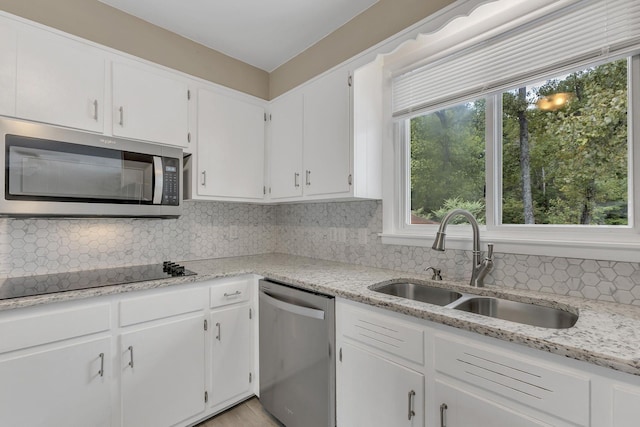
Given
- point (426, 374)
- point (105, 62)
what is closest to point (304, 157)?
point (105, 62)

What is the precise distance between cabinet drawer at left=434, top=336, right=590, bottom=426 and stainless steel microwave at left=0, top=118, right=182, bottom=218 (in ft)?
5.93

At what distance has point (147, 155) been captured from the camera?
1.88 m

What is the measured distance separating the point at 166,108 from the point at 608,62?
7.96ft

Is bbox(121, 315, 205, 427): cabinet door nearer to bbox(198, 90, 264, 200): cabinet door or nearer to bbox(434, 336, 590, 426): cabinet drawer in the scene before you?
bbox(198, 90, 264, 200): cabinet door

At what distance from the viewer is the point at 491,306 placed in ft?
4.65

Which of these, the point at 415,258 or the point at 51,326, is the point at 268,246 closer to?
the point at 415,258

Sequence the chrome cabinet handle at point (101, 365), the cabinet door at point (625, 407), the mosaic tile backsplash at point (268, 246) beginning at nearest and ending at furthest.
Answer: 1. the cabinet door at point (625, 407)
2. the mosaic tile backsplash at point (268, 246)
3. the chrome cabinet handle at point (101, 365)

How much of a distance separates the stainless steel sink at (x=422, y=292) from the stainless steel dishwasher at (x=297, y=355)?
369 millimetres

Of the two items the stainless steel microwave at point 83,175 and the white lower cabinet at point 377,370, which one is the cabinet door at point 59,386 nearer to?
the stainless steel microwave at point 83,175

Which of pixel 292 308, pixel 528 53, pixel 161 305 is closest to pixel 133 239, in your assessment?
pixel 161 305

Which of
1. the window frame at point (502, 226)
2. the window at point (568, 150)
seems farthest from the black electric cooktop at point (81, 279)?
the window at point (568, 150)

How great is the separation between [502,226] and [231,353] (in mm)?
1816

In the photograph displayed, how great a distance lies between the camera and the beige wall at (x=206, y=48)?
1.67 m

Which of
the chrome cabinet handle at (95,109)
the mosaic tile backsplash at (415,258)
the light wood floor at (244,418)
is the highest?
the chrome cabinet handle at (95,109)
